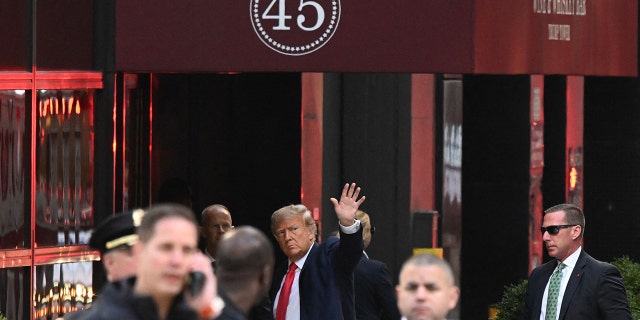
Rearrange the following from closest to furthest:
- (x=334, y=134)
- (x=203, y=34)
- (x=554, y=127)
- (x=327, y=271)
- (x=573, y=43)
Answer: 1. (x=327, y=271)
2. (x=203, y=34)
3. (x=573, y=43)
4. (x=334, y=134)
5. (x=554, y=127)

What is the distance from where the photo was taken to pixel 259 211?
13672mm

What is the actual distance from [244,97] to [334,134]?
36.5 inches

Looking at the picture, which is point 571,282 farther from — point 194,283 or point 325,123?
point 194,283

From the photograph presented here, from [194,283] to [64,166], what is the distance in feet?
20.4

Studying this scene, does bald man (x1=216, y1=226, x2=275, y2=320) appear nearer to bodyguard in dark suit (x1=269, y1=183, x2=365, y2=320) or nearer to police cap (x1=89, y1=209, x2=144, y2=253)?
police cap (x1=89, y1=209, x2=144, y2=253)

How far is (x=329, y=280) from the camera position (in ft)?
31.3

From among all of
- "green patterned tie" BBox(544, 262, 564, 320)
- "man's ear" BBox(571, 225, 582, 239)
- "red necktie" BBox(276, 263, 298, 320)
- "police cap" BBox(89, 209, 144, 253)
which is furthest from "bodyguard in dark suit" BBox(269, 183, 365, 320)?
"police cap" BBox(89, 209, 144, 253)

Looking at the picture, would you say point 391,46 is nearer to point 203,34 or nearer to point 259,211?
point 203,34

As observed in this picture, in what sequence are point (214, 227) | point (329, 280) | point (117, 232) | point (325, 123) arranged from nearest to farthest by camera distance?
1. point (117, 232)
2. point (329, 280)
3. point (214, 227)
4. point (325, 123)

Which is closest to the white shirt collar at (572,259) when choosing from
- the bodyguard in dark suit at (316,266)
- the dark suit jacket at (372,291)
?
the dark suit jacket at (372,291)

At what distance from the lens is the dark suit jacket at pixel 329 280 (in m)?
9.49

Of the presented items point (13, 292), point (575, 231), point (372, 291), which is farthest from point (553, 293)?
point (13, 292)

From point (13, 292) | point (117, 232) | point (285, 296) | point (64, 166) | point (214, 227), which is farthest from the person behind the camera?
point (64, 166)

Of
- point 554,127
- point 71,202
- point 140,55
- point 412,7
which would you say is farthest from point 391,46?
point 554,127
